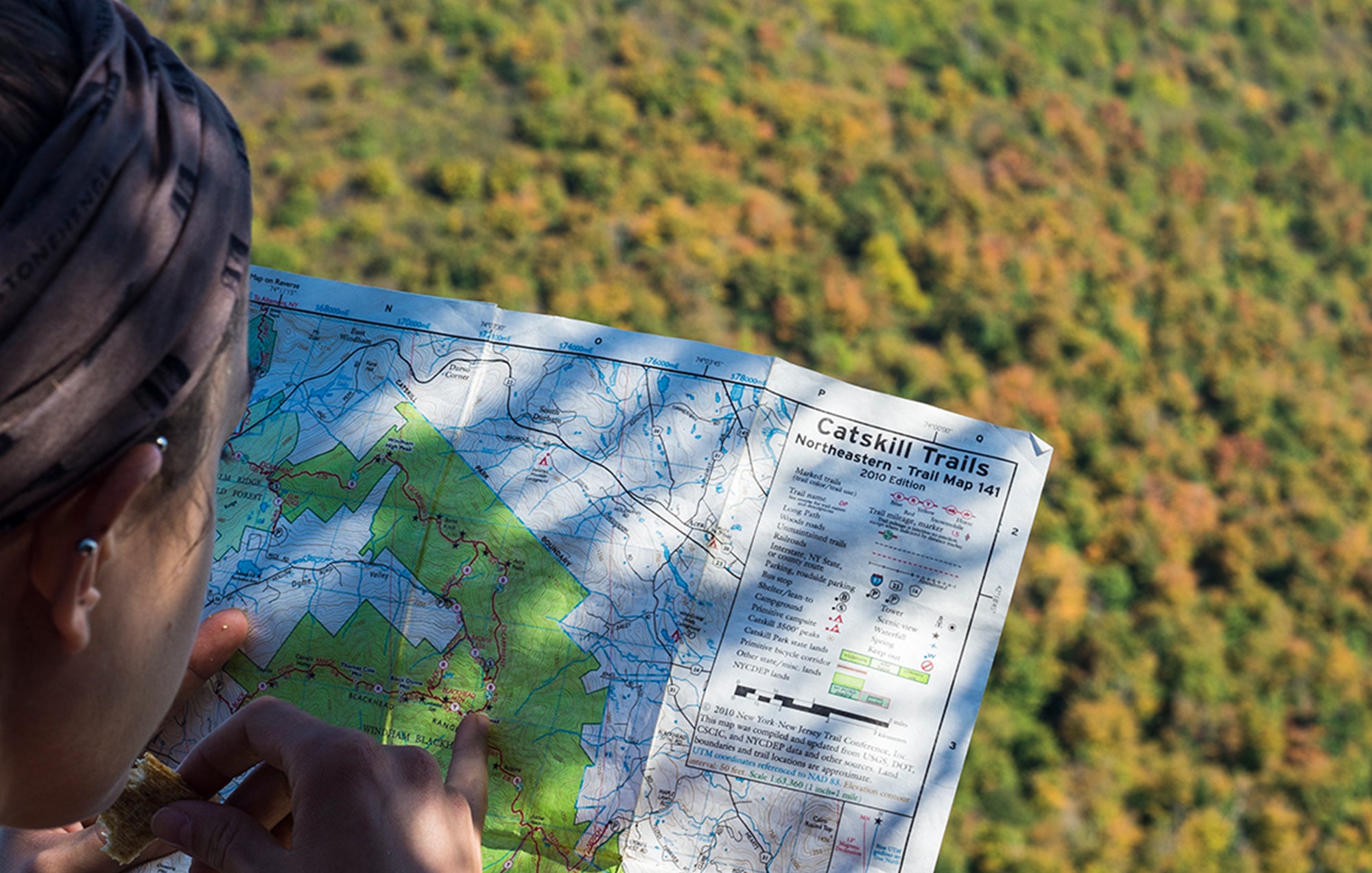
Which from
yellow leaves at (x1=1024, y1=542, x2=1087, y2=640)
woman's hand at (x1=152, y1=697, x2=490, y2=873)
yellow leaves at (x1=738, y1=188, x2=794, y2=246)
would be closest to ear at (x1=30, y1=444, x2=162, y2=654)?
woman's hand at (x1=152, y1=697, x2=490, y2=873)

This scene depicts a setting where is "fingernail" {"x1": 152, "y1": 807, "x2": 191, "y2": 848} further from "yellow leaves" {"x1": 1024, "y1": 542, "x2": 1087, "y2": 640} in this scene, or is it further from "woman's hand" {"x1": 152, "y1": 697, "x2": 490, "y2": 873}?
"yellow leaves" {"x1": 1024, "y1": 542, "x2": 1087, "y2": 640}

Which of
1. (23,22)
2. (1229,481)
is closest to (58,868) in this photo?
(23,22)

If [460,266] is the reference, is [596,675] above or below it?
above

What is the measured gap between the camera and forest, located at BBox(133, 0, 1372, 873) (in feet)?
10.2

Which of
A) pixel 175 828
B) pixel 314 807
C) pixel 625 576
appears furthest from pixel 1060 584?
pixel 175 828

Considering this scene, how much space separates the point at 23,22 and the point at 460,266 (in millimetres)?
2601

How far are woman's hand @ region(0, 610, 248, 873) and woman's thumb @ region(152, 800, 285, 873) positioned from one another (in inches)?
8.8

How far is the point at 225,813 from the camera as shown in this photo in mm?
1398

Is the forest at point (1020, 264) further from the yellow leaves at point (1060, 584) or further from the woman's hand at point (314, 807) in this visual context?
the woman's hand at point (314, 807)

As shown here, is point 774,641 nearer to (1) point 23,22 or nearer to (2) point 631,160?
(1) point 23,22

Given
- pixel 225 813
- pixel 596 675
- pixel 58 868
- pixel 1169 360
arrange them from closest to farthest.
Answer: pixel 225 813
pixel 58 868
pixel 596 675
pixel 1169 360

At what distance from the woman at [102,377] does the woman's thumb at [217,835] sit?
0.15 m

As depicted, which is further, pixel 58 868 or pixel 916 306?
pixel 916 306

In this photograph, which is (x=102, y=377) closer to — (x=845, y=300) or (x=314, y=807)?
(x=314, y=807)
